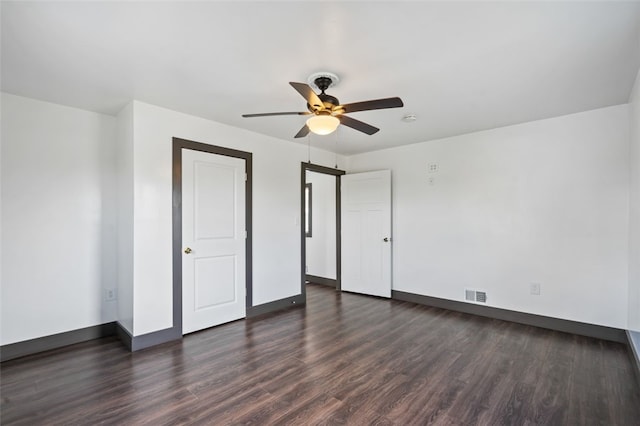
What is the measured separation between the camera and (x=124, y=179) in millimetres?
3295

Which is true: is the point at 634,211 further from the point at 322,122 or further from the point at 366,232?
the point at 366,232

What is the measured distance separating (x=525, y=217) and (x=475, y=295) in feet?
3.97

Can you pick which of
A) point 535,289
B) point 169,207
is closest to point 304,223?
point 169,207

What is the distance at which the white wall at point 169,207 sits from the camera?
10.3 ft

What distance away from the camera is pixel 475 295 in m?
4.20

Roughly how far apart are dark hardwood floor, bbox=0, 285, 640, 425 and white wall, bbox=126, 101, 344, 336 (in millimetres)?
604

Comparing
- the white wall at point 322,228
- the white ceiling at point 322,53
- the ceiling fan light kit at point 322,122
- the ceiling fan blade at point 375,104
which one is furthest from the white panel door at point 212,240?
the white wall at point 322,228

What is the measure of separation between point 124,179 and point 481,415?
150 inches

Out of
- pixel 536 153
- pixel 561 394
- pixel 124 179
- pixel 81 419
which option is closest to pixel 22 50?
pixel 124 179

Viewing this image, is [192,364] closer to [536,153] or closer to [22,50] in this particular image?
[22,50]

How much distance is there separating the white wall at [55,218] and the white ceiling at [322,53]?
299mm

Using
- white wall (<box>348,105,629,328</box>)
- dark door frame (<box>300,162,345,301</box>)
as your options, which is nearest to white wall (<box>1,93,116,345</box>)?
dark door frame (<box>300,162,345,301</box>)

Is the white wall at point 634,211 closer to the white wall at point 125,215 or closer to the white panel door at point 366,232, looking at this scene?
the white panel door at point 366,232

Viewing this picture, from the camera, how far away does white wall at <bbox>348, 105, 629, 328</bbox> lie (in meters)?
3.30
